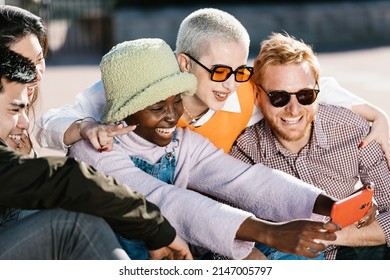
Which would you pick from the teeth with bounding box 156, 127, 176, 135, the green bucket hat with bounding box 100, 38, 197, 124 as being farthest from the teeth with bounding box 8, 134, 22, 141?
the teeth with bounding box 156, 127, 176, 135

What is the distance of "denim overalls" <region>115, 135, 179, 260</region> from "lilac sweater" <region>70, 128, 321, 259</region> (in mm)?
24

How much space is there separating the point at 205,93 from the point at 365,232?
3.25ft

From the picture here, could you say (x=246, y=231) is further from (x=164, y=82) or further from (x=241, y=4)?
(x=241, y=4)

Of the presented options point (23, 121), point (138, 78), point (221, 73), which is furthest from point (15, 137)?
point (221, 73)

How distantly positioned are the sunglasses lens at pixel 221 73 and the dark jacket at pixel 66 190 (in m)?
1.00

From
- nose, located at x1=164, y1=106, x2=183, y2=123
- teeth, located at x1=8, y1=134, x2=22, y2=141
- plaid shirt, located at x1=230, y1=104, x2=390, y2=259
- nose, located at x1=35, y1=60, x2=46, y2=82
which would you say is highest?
nose, located at x1=35, y1=60, x2=46, y2=82

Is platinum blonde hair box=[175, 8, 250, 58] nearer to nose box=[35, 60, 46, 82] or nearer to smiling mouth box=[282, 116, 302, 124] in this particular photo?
smiling mouth box=[282, 116, 302, 124]

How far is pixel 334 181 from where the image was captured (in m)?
3.82

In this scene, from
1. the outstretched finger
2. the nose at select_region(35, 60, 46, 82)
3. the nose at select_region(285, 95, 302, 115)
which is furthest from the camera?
the nose at select_region(285, 95, 302, 115)

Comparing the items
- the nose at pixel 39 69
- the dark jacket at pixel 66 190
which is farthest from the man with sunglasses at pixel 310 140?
the dark jacket at pixel 66 190

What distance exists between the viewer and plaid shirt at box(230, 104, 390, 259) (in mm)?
3807

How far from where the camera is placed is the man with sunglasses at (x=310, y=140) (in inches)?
148

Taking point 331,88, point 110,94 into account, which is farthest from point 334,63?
point 110,94

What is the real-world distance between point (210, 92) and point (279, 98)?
1.11ft
